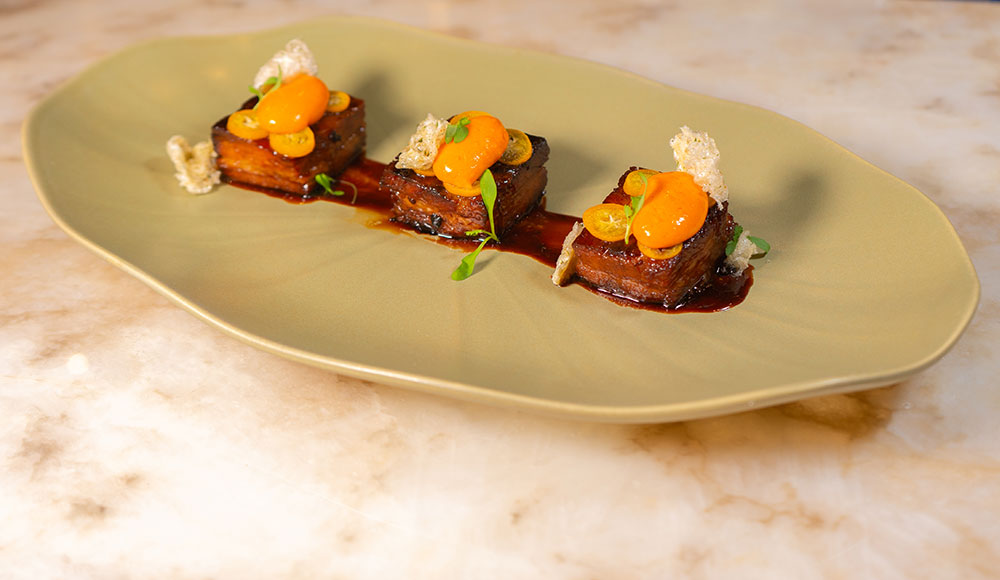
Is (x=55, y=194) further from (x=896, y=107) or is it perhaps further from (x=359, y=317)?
(x=896, y=107)

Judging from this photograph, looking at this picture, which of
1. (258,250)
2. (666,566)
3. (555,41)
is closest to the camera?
(666,566)

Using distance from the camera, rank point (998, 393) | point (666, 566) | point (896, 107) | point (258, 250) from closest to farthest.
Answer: point (666, 566), point (998, 393), point (258, 250), point (896, 107)

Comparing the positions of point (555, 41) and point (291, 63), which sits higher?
point (291, 63)

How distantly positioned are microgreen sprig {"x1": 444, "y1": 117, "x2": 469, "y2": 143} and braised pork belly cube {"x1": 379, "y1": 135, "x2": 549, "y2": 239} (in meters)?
0.19

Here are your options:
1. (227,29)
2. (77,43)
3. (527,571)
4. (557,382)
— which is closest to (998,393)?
(557,382)

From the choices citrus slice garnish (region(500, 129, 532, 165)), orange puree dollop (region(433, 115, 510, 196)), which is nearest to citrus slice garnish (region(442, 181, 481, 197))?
orange puree dollop (region(433, 115, 510, 196))

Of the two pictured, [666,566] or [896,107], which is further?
[896,107]

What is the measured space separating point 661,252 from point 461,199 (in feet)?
3.00

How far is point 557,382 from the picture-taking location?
312 cm

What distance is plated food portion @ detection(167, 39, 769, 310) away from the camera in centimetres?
341

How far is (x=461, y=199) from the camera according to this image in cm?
386

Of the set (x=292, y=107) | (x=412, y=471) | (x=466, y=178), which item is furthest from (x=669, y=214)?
(x=292, y=107)

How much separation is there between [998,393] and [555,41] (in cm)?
339

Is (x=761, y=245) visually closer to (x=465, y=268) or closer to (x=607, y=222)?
(x=607, y=222)
